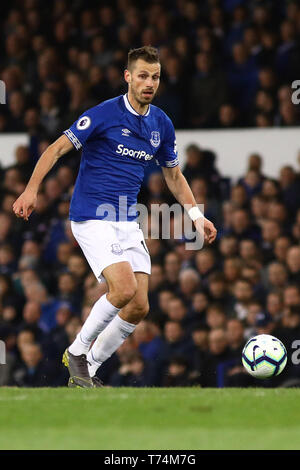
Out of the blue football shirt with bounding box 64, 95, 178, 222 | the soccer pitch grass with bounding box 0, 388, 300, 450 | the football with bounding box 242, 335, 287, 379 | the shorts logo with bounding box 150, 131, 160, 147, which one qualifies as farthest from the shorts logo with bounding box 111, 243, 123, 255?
the football with bounding box 242, 335, 287, 379

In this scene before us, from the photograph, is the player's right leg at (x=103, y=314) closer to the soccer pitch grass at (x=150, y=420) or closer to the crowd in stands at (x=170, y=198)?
the soccer pitch grass at (x=150, y=420)

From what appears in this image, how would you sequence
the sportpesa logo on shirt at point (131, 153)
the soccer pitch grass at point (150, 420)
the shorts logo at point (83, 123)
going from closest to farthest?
1. the soccer pitch grass at point (150, 420)
2. the shorts logo at point (83, 123)
3. the sportpesa logo on shirt at point (131, 153)

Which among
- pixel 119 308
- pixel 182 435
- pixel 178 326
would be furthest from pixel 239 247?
Result: pixel 182 435

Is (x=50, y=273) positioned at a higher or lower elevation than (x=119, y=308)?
higher

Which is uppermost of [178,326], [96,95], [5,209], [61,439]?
[96,95]

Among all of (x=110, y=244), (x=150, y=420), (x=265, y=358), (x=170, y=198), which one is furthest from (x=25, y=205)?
(x=170, y=198)

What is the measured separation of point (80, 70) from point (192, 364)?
532 cm

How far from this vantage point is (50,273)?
12.5 meters

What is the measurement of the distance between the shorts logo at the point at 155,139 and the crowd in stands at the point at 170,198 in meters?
2.60

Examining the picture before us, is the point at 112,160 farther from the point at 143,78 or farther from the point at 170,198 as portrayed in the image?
the point at 170,198

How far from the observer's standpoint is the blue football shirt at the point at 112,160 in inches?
301

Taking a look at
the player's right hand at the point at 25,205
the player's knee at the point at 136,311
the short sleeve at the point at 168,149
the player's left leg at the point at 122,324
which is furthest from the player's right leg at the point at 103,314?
the short sleeve at the point at 168,149

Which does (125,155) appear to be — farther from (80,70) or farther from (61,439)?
(80,70)

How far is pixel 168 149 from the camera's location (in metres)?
8.02
